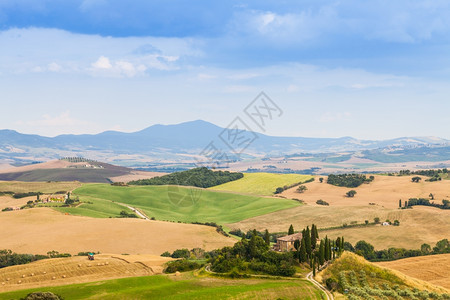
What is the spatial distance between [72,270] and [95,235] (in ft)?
136

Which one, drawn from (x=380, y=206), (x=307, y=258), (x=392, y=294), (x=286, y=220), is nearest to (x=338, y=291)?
(x=392, y=294)

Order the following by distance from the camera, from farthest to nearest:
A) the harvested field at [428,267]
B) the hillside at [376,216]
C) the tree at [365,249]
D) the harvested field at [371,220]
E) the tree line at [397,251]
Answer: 1. the hillside at [376,216]
2. the harvested field at [371,220]
3. the tree at [365,249]
4. the tree line at [397,251]
5. the harvested field at [428,267]

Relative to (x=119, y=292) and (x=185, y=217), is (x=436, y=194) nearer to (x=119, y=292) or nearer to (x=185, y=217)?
(x=185, y=217)

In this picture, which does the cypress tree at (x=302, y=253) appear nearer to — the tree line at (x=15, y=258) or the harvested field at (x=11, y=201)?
the tree line at (x=15, y=258)

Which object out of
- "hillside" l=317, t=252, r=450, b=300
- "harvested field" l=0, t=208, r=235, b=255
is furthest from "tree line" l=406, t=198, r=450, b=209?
"hillside" l=317, t=252, r=450, b=300

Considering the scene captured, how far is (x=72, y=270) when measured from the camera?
3147 inches

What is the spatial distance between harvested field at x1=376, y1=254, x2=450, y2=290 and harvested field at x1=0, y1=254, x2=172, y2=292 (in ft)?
169

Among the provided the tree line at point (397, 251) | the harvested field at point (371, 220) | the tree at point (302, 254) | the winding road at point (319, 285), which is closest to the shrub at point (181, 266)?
the tree at point (302, 254)

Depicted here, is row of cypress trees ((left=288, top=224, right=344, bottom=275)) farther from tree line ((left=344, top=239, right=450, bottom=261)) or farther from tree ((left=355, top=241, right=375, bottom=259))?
tree ((left=355, top=241, right=375, bottom=259))

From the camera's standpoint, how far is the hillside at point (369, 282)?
6425 centimetres

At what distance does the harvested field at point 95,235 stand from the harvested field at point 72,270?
2071 centimetres

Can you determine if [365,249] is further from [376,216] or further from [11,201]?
[11,201]

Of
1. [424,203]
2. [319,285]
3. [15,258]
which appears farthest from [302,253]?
[424,203]

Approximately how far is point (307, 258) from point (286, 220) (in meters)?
75.7
